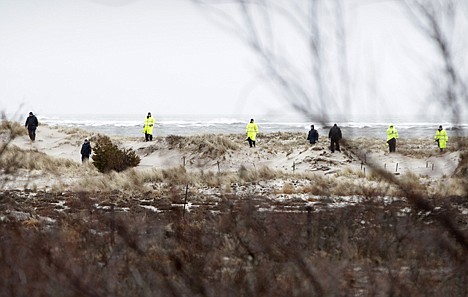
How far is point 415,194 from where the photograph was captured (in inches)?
97.0

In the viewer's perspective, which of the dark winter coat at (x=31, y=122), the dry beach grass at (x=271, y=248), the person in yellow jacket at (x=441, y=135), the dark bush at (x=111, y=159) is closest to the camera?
the person in yellow jacket at (x=441, y=135)

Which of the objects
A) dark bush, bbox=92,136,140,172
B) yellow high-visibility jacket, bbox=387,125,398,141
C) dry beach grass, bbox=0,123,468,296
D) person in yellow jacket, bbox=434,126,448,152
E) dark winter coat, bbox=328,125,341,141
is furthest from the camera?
yellow high-visibility jacket, bbox=387,125,398,141

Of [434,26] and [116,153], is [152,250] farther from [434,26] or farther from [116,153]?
[116,153]

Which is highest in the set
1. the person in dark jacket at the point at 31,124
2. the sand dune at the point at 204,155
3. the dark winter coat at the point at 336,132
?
the dark winter coat at the point at 336,132

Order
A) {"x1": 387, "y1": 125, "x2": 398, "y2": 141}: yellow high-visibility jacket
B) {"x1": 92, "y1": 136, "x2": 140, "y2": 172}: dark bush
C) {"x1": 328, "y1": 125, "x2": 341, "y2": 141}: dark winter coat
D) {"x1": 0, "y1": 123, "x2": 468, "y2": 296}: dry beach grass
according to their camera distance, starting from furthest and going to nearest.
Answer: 1. {"x1": 387, "y1": 125, "x2": 398, "y2": 141}: yellow high-visibility jacket
2. {"x1": 92, "y1": 136, "x2": 140, "y2": 172}: dark bush
3. {"x1": 0, "y1": 123, "x2": 468, "y2": 296}: dry beach grass
4. {"x1": 328, "y1": 125, "x2": 341, "y2": 141}: dark winter coat

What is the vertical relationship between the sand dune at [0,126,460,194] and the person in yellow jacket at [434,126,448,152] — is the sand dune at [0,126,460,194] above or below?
below

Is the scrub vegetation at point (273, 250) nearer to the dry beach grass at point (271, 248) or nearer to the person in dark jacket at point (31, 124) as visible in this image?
the dry beach grass at point (271, 248)

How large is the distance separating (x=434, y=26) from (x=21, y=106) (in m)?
3.25

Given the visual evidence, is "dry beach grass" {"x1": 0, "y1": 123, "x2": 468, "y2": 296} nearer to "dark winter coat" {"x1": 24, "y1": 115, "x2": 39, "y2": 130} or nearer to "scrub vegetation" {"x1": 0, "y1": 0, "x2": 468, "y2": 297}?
"scrub vegetation" {"x1": 0, "y1": 0, "x2": 468, "y2": 297}

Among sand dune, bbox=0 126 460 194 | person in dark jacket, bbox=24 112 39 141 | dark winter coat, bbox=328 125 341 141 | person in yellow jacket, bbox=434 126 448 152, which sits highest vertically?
dark winter coat, bbox=328 125 341 141

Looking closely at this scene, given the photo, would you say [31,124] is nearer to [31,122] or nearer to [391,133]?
[31,122]

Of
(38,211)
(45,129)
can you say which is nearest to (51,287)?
(38,211)

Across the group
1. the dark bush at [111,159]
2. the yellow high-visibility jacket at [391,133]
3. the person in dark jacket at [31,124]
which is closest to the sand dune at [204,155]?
the dark bush at [111,159]

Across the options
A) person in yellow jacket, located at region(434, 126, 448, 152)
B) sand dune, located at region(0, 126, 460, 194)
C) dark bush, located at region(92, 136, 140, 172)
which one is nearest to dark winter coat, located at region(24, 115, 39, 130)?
sand dune, located at region(0, 126, 460, 194)
